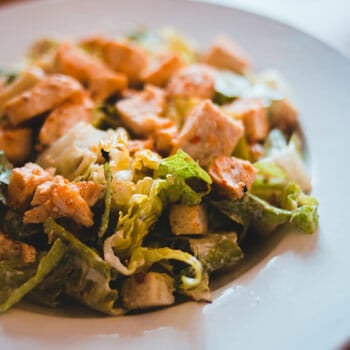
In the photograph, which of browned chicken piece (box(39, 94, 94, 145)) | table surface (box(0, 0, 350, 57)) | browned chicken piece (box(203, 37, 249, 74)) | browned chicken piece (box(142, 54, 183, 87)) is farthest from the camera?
table surface (box(0, 0, 350, 57))

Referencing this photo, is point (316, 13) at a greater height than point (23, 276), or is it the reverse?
point (316, 13)

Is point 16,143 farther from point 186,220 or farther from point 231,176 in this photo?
point 231,176

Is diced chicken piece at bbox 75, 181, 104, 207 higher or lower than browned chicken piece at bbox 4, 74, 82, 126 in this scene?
lower

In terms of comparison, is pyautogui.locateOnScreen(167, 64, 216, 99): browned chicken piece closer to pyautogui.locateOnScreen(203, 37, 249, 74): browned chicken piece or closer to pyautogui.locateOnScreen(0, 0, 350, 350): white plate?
pyautogui.locateOnScreen(203, 37, 249, 74): browned chicken piece

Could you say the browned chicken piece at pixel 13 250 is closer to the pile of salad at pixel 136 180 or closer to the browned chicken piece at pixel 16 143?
the pile of salad at pixel 136 180

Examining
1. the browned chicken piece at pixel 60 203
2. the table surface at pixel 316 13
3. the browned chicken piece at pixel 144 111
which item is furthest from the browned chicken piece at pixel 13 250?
the table surface at pixel 316 13

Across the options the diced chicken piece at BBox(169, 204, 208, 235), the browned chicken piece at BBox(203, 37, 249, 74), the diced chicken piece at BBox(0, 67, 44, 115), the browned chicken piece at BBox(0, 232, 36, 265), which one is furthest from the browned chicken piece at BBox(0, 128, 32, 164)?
the browned chicken piece at BBox(203, 37, 249, 74)

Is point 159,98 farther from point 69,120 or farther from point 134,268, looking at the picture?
point 134,268

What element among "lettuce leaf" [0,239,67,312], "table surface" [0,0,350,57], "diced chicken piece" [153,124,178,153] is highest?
"table surface" [0,0,350,57]

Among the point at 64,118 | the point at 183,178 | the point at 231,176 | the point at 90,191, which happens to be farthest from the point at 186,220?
the point at 64,118
